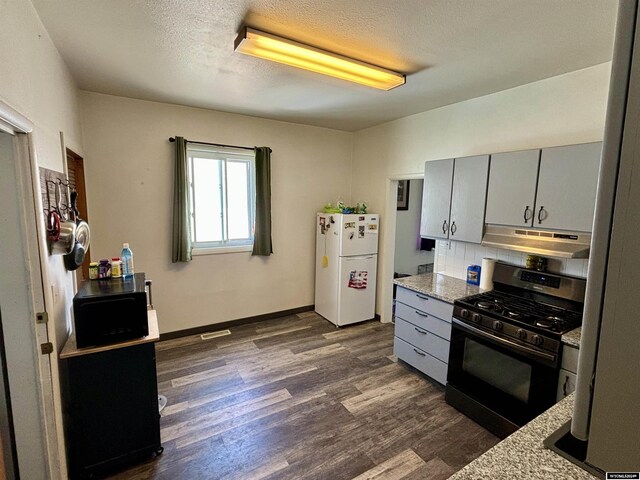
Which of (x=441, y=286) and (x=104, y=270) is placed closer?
(x=104, y=270)

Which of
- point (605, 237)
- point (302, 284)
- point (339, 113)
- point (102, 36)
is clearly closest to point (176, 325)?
point (302, 284)

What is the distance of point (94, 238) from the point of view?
331 centimetres

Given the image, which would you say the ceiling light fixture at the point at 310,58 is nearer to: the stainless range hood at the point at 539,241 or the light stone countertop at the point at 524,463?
the stainless range hood at the point at 539,241

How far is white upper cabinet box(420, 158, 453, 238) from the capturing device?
3020 mm

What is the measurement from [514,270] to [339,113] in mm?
2540

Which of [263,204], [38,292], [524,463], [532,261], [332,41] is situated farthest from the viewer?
[263,204]

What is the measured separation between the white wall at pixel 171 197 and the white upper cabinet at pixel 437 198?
1831 mm

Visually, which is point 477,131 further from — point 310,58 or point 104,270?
point 104,270

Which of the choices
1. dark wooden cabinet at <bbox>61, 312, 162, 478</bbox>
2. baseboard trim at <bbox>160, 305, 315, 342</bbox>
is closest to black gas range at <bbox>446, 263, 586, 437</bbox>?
dark wooden cabinet at <bbox>61, 312, 162, 478</bbox>

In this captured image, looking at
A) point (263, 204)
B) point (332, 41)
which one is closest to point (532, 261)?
point (332, 41)

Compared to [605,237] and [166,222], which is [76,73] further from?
[605,237]

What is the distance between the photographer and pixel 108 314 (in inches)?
74.5

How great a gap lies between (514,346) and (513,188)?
123 centimetres

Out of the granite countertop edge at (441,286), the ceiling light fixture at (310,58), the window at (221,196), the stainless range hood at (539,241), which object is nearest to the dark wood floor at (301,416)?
the granite countertop edge at (441,286)
